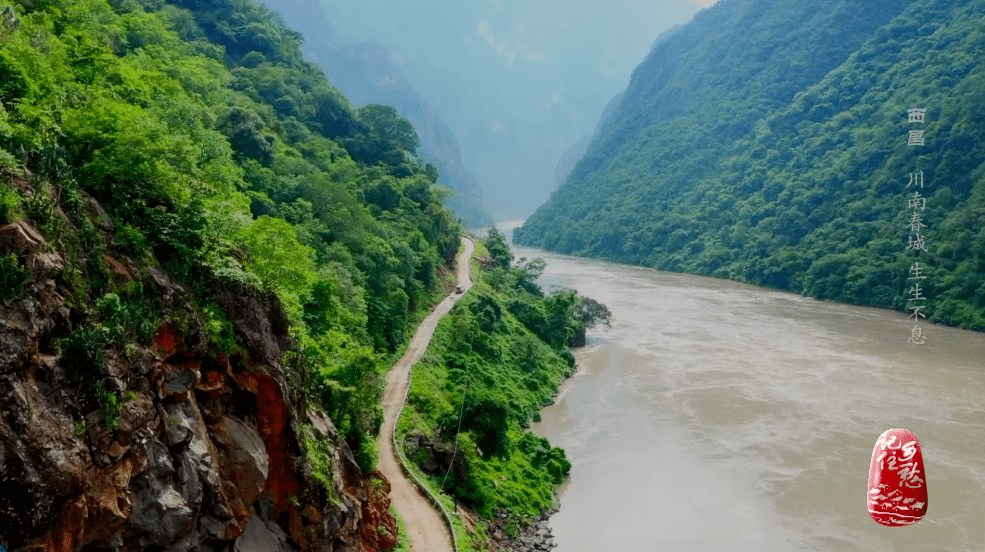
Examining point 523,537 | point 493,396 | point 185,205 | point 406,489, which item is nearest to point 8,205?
point 185,205

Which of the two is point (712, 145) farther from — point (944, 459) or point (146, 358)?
point (146, 358)

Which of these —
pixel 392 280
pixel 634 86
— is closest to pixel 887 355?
pixel 392 280

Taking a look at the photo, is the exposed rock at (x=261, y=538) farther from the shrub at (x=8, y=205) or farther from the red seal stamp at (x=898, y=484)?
the red seal stamp at (x=898, y=484)

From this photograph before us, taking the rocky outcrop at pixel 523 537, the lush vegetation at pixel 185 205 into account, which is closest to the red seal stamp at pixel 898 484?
the lush vegetation at pixel 185 205

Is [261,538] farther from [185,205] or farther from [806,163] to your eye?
[806,163]

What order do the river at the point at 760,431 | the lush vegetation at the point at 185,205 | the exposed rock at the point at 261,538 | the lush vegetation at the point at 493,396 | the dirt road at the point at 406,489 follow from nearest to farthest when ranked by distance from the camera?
the lush vegetation at the point at 185,205 < the exposed rock at the point at 261,538 < the dirt road at the point at 406,489 < the river at the point at 760,431 < the lush vegetation at the point at 493,396

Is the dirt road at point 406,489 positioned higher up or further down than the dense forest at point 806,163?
further down
